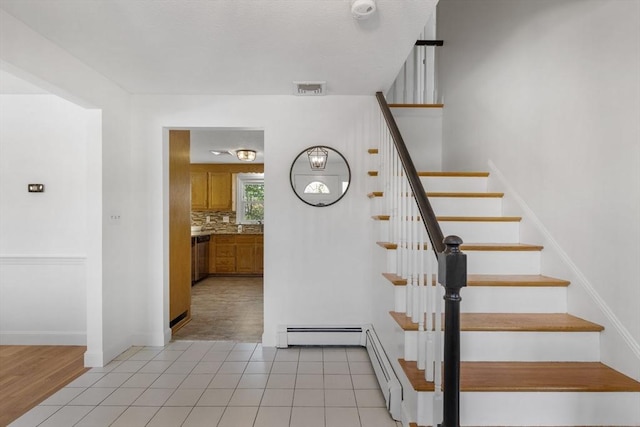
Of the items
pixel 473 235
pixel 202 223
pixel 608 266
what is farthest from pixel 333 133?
pixel 202 223

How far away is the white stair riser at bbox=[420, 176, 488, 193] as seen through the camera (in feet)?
9.58

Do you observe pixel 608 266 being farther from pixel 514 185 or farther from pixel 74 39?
pixel 74 39

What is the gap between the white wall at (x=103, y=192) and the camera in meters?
2.39

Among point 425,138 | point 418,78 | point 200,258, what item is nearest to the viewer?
point 425,138

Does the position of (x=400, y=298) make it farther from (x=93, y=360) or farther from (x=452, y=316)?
(x=93, y=360)

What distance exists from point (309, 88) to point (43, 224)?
2814 mm

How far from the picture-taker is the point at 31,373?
2.65 metres

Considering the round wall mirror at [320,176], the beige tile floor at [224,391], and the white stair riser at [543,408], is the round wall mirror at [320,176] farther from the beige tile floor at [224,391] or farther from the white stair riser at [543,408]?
the white stair riser at [543,408]

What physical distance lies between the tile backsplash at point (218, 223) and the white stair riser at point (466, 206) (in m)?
5.41

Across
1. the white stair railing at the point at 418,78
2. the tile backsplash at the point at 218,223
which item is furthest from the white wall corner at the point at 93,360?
the tile backsplash at the point at 218,223

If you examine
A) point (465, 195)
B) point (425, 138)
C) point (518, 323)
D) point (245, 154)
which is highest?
point (245, 154)

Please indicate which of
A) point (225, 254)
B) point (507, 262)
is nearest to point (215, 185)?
point (225, 254)

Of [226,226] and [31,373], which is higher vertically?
[226,226]

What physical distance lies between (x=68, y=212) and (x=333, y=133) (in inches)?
103
